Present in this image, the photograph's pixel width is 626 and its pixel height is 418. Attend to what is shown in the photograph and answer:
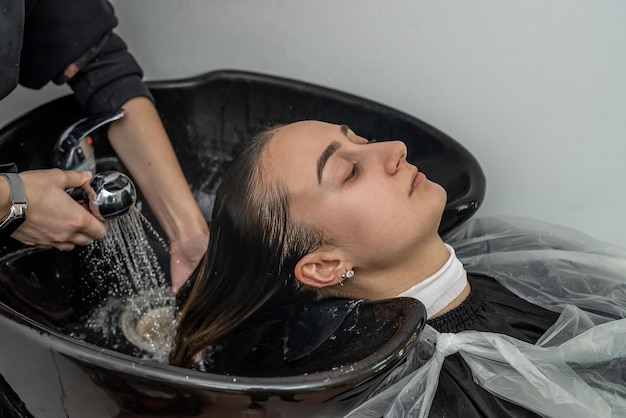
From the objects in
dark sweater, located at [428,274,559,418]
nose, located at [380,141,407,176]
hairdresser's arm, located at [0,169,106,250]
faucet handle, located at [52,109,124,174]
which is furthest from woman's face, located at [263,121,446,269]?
faucet handle, located at [52,109,124,174]

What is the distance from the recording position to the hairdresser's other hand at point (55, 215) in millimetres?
904

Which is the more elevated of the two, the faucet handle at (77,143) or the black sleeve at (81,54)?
the black sleeve at (81,54)

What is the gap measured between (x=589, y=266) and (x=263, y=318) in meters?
0.48

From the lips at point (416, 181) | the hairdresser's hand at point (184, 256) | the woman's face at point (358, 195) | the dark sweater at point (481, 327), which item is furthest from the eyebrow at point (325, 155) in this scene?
the hairdresser's hand at point (184, 256)

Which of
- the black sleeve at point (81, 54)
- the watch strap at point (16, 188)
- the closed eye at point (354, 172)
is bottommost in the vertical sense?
the watch strap at point (16, 188)

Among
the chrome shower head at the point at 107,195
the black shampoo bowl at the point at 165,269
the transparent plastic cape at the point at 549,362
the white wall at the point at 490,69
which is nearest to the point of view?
the black shampoo bowl at the point at 165,269

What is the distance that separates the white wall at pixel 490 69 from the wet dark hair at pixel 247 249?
0.39m

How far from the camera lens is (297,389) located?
699mm

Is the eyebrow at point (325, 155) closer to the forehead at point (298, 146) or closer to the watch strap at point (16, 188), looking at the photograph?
the forehead at point (298, 146)

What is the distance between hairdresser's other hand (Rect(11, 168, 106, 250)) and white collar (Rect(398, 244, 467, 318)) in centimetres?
43

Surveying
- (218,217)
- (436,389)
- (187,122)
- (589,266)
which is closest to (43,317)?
(218,217)

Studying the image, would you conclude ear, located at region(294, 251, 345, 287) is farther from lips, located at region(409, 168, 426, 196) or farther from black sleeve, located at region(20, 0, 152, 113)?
black sleeve, located at region(20, 0, 152, 113)

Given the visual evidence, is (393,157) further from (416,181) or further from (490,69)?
(490,69)

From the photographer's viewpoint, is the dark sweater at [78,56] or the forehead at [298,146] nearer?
the forehead at [298,146]
